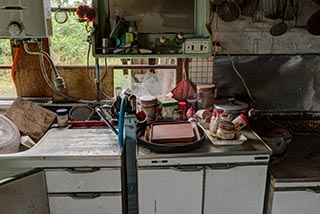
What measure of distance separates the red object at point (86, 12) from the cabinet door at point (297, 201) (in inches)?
→ 58.3

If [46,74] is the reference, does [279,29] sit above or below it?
above

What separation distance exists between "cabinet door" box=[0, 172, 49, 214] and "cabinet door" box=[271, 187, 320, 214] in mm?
1289

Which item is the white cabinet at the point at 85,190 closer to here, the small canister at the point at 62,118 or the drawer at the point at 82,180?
the drawer at the point at 82,180

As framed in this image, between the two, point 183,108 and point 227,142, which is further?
point 183,108

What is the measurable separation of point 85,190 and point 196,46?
110cm

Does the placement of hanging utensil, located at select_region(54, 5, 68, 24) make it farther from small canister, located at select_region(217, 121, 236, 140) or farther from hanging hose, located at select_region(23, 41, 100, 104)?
small canister, located at select_region(217, 121, 236, 140)

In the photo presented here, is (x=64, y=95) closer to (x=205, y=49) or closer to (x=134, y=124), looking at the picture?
(x=134, y=124)

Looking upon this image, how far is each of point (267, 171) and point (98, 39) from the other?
130 cm

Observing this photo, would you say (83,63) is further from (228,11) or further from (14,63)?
(228,11)

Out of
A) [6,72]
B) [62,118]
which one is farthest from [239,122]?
[6,72]

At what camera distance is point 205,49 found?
2.01 meters

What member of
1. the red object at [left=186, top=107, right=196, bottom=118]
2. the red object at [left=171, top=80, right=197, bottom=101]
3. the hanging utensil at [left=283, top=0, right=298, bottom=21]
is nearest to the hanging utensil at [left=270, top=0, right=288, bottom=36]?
the hanging utensil at [left=283, top=0, right=298, bottom=21]

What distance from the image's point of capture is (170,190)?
5.80 feet

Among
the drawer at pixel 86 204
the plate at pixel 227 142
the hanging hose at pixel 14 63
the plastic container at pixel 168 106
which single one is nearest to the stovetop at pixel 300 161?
the plate at pixel 227 142
